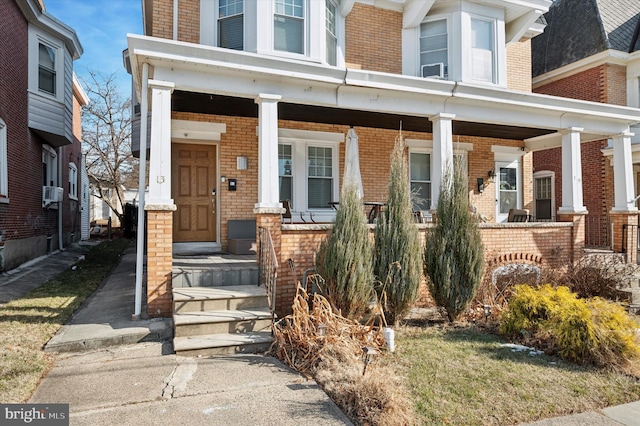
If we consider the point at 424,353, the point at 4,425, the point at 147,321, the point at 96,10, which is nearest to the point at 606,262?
the point at 424,353

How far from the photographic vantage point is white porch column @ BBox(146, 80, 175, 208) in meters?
5.55

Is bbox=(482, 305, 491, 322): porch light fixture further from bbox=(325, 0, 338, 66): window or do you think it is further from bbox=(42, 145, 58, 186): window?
bbox=(42, 145, 58, 186): window

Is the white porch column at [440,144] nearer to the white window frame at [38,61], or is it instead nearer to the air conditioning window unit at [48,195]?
the white window frame at [38,61]

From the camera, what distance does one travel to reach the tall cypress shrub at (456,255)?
5750mm

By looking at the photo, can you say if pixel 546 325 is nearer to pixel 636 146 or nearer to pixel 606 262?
pixel 606 262

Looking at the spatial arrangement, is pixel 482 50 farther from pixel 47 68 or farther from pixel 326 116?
pixel 47 68

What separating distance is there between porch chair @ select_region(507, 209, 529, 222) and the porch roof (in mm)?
2020

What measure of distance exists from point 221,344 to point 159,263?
Answer: 5.58 feet

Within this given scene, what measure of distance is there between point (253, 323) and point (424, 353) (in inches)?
86.0

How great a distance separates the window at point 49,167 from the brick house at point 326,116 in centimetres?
693

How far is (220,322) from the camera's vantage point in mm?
4965

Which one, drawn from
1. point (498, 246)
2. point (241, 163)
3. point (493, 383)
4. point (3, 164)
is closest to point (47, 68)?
point (3, 164)

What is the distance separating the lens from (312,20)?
7.85 meters

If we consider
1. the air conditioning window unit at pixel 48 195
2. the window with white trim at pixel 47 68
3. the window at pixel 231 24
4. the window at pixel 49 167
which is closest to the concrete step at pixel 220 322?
the window at pixel 231 24
